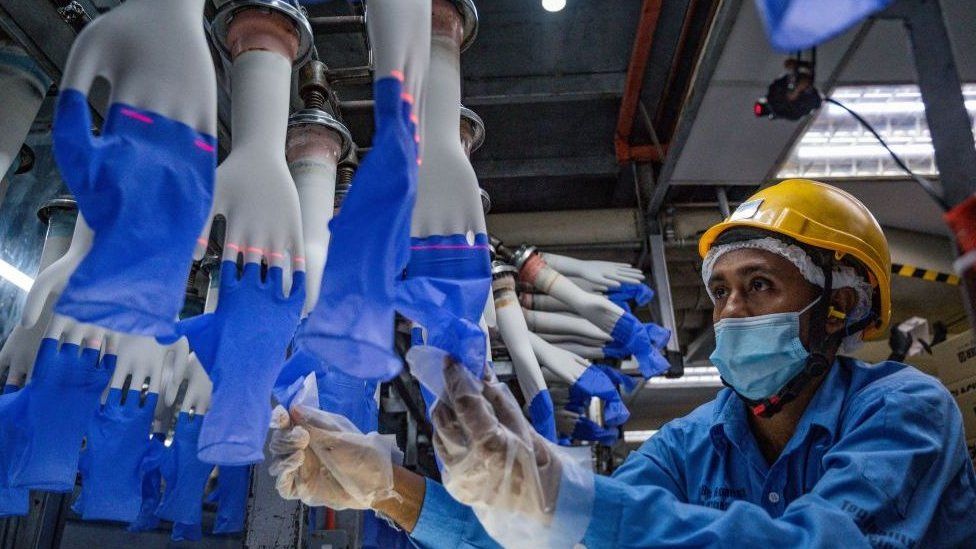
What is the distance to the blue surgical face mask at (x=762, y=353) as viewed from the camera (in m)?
1.50

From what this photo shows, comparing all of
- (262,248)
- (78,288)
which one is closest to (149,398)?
(262,248)

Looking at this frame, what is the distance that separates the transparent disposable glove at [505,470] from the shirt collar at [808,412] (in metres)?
0.67

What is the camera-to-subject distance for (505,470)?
0.86 metres

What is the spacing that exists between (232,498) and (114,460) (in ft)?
1.43

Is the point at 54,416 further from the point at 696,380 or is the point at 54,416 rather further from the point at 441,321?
the point at 696,380

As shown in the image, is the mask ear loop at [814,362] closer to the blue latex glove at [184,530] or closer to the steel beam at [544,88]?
the blue latex glove at [184,530]

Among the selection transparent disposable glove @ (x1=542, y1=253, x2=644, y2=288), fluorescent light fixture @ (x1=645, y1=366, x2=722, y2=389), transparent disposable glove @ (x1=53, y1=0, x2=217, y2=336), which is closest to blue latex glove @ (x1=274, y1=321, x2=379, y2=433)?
transparent disposable glove @ (x1=53, y1=0, x2=217, y2=336)

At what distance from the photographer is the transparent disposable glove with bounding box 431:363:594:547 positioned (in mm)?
850

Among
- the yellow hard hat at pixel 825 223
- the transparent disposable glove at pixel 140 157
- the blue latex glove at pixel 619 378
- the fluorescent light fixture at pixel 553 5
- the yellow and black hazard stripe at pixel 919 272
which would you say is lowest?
the transparent disposable glove at pixel 140 157

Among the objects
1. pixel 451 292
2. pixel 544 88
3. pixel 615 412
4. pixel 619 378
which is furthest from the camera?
pixel 619 378

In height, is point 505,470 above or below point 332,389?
below

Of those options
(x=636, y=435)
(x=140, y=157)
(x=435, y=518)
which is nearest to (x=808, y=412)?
(x=435, y=518)

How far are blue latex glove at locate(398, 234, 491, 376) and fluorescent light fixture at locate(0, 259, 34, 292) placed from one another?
74.5 inches

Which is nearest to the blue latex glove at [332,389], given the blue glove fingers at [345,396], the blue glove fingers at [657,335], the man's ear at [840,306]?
the blue glove fingers at [345,396]
